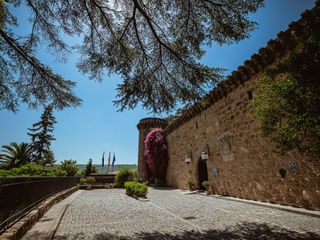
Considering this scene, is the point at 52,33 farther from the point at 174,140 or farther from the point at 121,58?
the point at 174,140

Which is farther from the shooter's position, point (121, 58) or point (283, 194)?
point (283, 194)

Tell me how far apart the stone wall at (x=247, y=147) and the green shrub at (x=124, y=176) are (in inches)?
344

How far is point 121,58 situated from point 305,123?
461 cm

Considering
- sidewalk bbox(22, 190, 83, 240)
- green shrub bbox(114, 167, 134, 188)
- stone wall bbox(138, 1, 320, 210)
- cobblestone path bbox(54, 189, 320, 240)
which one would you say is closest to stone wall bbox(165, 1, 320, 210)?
stone wall bbox(138, 1, 320, 210)

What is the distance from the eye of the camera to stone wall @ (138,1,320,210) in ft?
18.0

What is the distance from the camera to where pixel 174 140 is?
16766 mm

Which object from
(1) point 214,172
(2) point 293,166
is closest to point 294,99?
(2) point 293,166

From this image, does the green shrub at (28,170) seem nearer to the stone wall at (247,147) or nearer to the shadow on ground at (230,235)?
the stone wall at (247,147)

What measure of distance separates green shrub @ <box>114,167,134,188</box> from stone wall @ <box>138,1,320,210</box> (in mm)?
8747

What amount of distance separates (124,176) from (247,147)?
15.0m

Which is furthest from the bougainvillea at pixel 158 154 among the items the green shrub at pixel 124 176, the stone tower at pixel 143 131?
the stone tower at pixel 143 131

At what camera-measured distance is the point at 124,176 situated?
1975cm

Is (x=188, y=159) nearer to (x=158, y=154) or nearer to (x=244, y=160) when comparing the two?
(x=244, y=160)

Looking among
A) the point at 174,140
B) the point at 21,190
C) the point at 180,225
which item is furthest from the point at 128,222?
the point at 174,140
